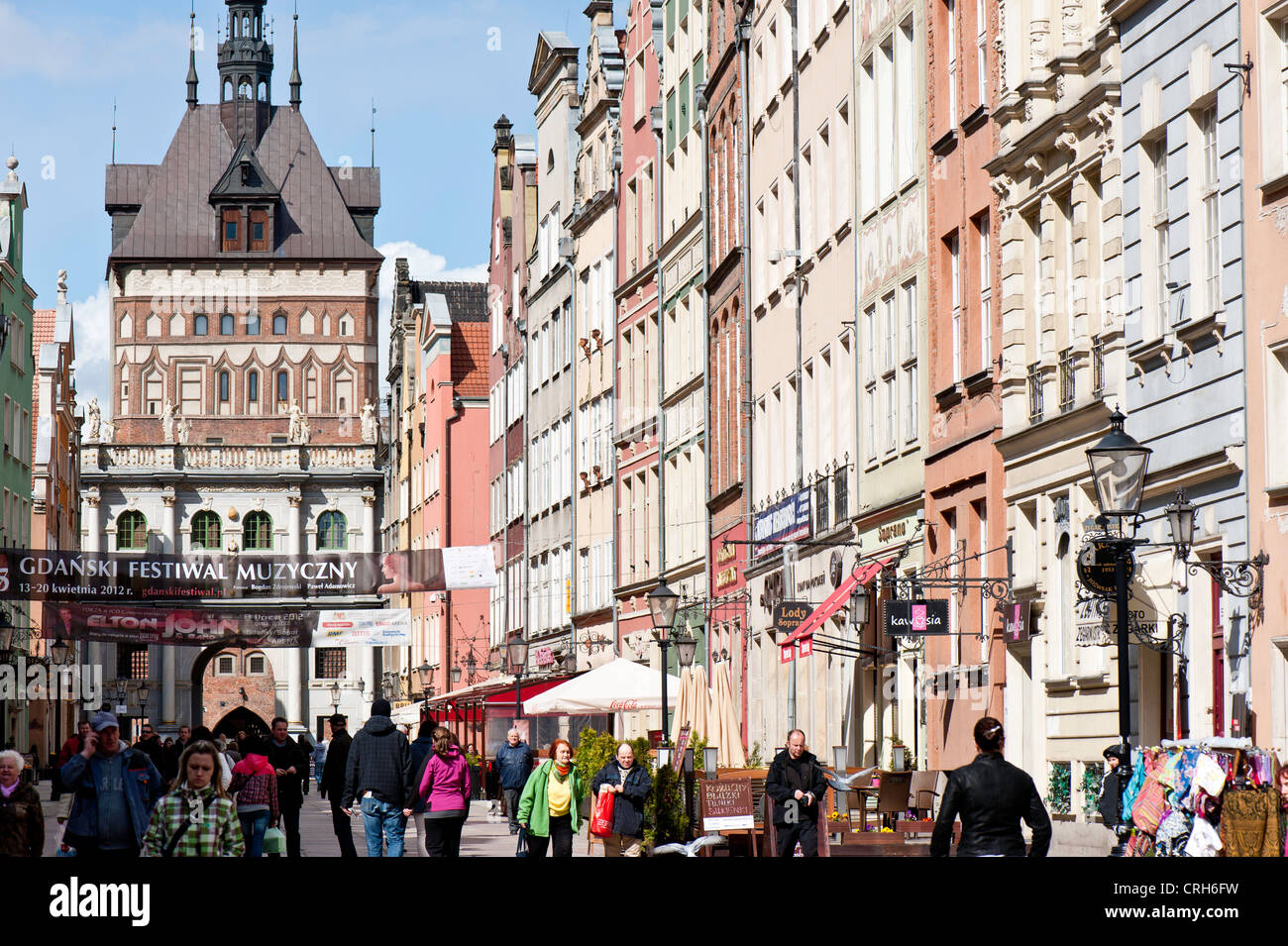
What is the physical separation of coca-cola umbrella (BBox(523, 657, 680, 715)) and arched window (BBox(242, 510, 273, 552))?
252 ft

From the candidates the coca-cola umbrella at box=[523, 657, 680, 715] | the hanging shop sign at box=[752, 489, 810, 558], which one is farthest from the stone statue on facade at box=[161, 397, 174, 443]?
the coca-cola umbrella at box=[523, 657, 680, 715]

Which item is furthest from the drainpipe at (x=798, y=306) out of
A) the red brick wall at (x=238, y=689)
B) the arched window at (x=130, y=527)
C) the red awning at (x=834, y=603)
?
the arched window at (x=130, y=527)

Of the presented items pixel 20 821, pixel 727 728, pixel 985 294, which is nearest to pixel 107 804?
pixel 20 821

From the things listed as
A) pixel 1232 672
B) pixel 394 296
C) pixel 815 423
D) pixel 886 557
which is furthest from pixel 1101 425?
pixel 394 296

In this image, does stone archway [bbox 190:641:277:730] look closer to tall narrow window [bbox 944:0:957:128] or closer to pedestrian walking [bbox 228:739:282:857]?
tall narrow window [bbox 944:0:957:128]

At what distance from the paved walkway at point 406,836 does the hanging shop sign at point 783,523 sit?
17.3ft

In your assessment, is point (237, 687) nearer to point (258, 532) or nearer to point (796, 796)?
point (258, 532)

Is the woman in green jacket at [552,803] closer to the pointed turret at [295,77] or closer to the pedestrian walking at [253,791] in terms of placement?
the pedestrian walking at [253,791]

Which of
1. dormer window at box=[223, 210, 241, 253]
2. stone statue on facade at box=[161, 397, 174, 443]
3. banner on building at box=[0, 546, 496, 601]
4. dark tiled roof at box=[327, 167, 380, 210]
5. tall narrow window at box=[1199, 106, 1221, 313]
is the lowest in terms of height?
banner on building at box=[0, 546, 496, 601]

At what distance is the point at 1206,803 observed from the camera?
44.2 feet

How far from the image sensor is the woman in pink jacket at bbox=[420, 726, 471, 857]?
1983cm

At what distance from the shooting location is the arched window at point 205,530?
105438mm
